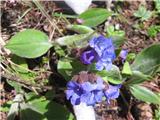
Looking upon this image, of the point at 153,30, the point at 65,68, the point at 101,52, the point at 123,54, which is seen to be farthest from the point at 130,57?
the point at 101,52

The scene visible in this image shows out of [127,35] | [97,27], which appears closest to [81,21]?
[97,27]

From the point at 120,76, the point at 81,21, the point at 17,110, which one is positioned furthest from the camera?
the point at 81,21

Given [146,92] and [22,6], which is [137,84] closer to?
[146,92]

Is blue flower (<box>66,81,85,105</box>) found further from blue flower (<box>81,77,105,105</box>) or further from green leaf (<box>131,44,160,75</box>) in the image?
green leaf (<box>131,44,160,75</box>)

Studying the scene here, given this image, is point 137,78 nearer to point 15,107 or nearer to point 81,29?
point 81,29

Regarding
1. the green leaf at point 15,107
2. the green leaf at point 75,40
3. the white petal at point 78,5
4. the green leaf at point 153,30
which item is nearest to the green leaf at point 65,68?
the green leaf at point 75,40

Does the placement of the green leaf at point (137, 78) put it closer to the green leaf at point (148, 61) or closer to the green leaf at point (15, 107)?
the green leaf at point (148, 61)

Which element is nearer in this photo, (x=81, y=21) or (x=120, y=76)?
(x=120, y=76)

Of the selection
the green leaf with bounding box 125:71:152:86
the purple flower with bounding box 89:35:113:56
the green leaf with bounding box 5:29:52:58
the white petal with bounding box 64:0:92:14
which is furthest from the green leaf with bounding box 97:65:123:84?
the white petal with bounding box 64:0:92:14
